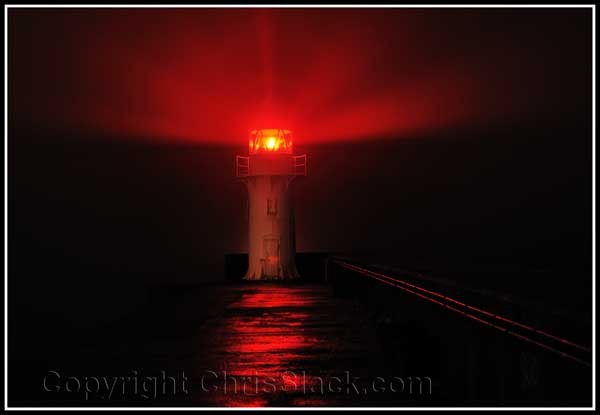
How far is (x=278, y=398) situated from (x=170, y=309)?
11.6m

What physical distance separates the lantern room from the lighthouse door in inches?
133

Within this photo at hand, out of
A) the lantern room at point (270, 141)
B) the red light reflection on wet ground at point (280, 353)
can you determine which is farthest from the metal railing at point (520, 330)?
the lantern room at point (270, 141)

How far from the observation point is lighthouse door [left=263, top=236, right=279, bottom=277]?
3019 centimetres

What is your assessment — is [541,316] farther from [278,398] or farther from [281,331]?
[281,331]

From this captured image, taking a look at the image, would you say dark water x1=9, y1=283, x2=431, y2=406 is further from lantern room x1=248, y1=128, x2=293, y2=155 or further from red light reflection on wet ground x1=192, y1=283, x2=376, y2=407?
lantern room x1=248, y1=128, x2=293, y2=155

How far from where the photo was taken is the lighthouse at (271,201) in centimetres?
3023

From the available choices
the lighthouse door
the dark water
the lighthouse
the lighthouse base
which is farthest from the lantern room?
the dark water

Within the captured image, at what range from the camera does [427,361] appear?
8.45 m

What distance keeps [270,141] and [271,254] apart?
14.3 feet

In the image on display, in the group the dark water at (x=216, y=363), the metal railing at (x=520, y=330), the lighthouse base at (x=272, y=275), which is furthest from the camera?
the lighthouse base at (x=272, y=275)

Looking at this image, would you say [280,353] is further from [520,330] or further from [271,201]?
[271,201]

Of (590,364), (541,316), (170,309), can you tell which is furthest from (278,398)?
(170,309)

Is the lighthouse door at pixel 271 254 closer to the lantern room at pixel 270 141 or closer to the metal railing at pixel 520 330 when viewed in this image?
the lantern room at pixel 270 141

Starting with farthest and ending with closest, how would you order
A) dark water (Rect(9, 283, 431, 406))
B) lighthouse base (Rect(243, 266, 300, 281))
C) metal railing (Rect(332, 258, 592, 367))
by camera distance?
lighthouse base (Rect(243, 266, 300, 281))
dark water (Rect(9, 283, 431, 406))
metal railing (Rect(332, 258, 592, 367))
